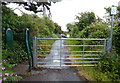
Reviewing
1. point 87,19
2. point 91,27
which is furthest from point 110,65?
point 87,19

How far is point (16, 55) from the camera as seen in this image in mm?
4594

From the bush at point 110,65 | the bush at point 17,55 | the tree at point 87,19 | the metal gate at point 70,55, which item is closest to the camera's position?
the bush at point 110,65

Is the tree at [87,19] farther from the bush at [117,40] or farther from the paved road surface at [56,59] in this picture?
the bush at [117,40]

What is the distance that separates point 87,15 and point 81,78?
6786 mm

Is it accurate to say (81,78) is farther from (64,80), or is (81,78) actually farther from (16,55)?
(16,55)

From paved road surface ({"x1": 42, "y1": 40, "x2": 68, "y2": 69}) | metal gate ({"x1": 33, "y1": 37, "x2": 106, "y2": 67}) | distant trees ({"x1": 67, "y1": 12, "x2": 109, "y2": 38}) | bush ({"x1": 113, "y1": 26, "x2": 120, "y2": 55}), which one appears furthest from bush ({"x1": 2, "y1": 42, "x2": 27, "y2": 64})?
bush ({"x1": 113, "y1": 26, "x2": 120, "y2": 55})

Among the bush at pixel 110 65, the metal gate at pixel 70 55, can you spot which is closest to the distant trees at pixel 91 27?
the metal gate at pixel 70 55

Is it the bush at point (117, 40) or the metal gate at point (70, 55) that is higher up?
the bush at point (117, 40)

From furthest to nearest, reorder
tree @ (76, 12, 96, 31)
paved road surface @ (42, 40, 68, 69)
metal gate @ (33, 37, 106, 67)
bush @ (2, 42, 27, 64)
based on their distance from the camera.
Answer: tree @ (76, 12, 96, 31) < bush @ (2, 42, 27, 64) < paved road surface @ (42, 40, 68, 69) < metal gate @ (33, 37, 106, 67)

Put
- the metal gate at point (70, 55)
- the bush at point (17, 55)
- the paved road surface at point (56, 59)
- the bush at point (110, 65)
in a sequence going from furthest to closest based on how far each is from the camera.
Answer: the bush at point (17, 55) → the paved road surface at point (56, 59) → the metal gate at point (70, 55) → the bush at point (110, 65)

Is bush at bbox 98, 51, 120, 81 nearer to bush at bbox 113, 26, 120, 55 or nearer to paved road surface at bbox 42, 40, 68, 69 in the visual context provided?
bush at bbox 113, 26, 120, 55

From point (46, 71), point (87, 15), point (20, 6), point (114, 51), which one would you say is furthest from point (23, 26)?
point (87, 15)

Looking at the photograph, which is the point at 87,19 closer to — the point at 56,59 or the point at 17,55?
the point at 56,59

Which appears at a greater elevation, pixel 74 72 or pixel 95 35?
pixel 95 35
